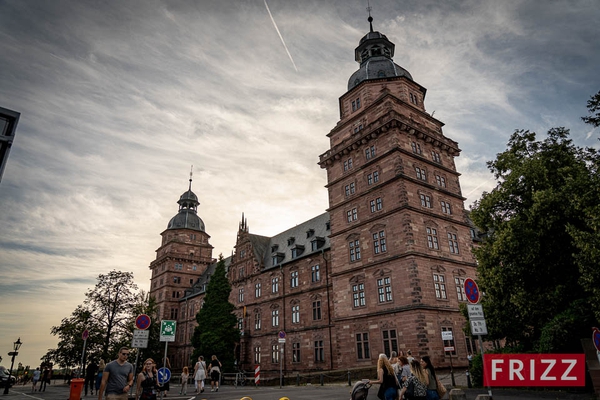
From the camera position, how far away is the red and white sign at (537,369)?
35.9 feet

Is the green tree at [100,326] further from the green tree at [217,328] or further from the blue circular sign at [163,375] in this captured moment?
the blue circular sign at [163,375]

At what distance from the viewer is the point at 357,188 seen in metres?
33.2

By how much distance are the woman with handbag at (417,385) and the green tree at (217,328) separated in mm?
34167

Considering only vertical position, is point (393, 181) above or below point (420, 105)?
below

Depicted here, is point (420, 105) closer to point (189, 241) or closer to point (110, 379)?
point (110, 379)

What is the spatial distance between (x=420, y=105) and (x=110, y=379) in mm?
34481

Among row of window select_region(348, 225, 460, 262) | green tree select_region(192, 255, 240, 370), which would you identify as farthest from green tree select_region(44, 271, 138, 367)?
row of window select_region(348, 225, 460, 262)

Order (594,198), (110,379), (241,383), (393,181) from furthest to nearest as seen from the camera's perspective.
Result: (241,383) → (393,181) → (594,198) → (110,379)

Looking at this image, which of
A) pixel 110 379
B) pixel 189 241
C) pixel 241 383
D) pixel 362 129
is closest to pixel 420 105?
pixel 362 129

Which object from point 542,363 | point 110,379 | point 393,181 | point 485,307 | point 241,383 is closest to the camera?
point 110,379

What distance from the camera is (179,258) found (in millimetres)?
69688

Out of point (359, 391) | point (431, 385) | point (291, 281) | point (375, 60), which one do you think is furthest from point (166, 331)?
point (375, 60)

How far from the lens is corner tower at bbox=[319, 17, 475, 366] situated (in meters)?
26.8

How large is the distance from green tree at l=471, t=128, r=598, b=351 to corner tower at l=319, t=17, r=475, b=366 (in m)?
7.11
